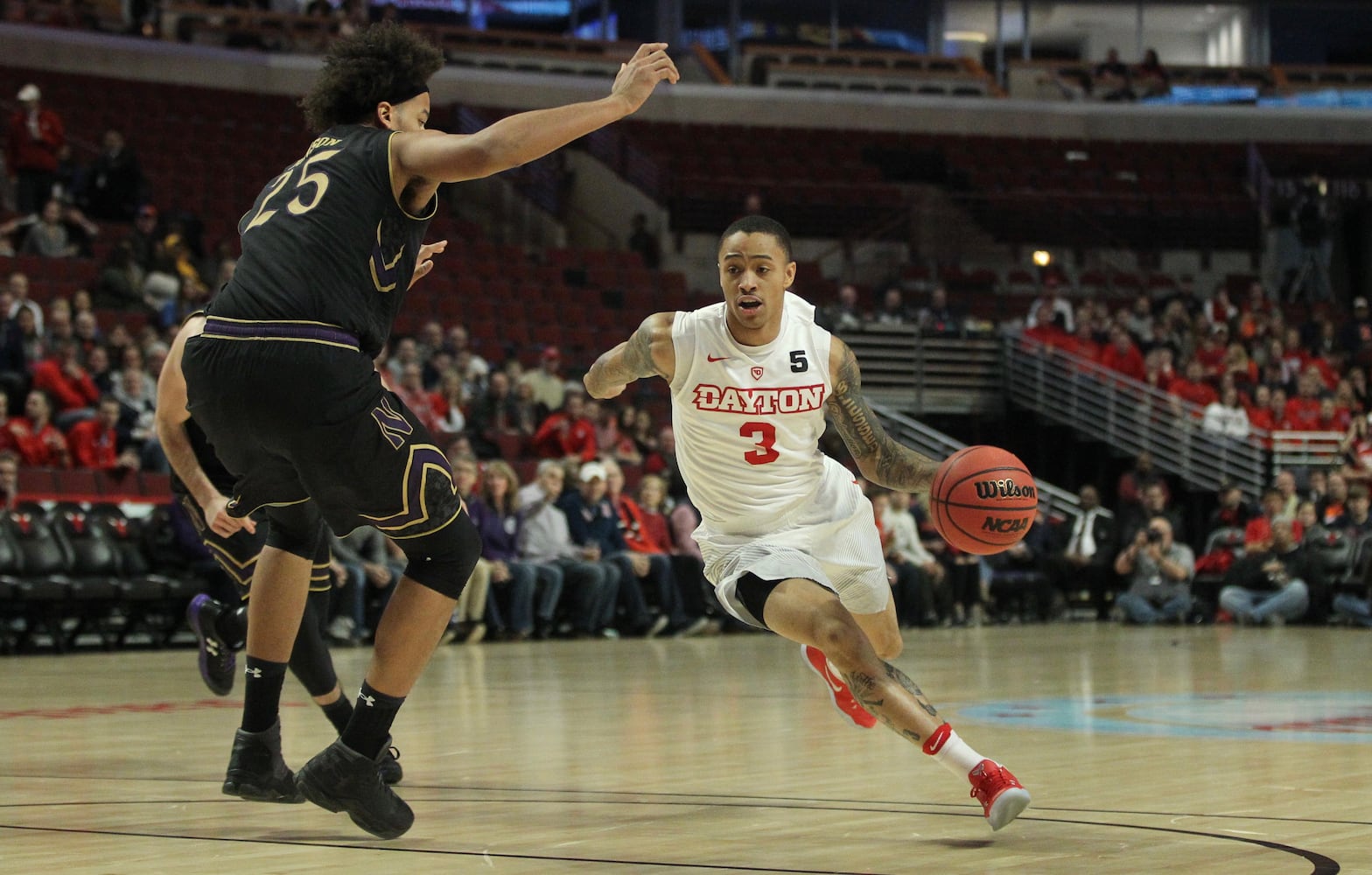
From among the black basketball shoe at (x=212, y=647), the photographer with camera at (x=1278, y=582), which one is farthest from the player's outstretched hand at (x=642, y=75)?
the photographer with camera at (x=1278, y=582)

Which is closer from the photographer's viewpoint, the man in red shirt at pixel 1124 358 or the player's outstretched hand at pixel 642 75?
the player's outstretched hand at pixel 642 75

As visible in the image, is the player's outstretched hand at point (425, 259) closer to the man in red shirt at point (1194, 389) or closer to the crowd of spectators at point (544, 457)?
the crowd of spectators at point (544, 457)

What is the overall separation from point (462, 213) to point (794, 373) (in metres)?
19.4

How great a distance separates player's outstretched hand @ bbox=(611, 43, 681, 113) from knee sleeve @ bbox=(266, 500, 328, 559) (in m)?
1.45

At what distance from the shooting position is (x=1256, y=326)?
76.0 ft

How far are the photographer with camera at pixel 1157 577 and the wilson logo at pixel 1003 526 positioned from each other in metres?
12.3

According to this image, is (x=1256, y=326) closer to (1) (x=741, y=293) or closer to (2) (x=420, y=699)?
(2) (x=420, y=699)

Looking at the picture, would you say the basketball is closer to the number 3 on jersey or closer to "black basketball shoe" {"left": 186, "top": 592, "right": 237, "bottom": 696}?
the number 3 on jersey

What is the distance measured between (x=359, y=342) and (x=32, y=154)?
49.5ft

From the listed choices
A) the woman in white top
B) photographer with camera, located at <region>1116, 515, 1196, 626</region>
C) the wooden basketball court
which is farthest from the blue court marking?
the woman in white top

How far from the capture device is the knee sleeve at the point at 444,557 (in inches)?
170

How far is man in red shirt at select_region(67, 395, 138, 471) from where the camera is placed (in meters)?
12.9

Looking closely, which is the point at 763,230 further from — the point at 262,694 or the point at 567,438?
the point at 567,438

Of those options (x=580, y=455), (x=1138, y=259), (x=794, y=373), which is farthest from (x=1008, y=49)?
(x=794, y=373)
